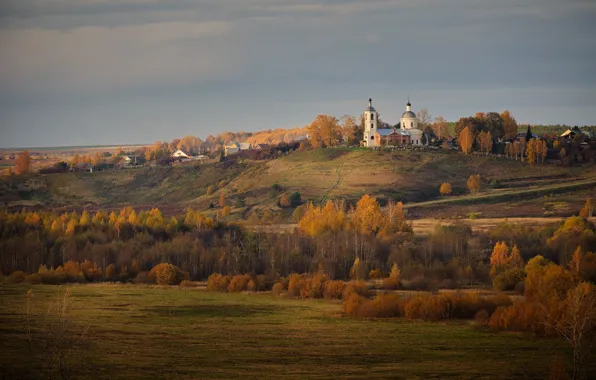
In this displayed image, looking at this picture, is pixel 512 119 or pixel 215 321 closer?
pixel 215 321

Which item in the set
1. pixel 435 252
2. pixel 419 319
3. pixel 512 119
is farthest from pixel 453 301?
pixel 512 119

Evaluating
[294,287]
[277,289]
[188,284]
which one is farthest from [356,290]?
[188,284]

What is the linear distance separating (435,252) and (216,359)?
46.3 metres

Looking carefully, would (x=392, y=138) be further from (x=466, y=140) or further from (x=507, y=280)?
(x=507, y=280)

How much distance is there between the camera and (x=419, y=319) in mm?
74500

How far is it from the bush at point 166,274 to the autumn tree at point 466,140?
7960cm

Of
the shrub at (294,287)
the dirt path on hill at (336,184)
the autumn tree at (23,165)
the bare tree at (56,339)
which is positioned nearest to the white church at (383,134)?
the dirt path on hill at (336,184)

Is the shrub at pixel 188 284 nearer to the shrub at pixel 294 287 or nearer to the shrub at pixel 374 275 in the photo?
the shrub at pixel 294 287

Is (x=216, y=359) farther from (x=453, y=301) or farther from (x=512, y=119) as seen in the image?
(x=512, y=119)

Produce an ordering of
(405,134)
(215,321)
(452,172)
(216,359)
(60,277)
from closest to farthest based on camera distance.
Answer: (216,359), (215,321), (60,277), (452,172), (405,134)

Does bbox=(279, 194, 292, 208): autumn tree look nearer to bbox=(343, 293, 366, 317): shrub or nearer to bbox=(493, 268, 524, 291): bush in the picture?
bbox=(493, 268, 524, 291): bush

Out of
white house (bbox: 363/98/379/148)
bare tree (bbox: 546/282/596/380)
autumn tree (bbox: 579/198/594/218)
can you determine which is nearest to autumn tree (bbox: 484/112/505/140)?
white house (bbox: 363/98/379/148)

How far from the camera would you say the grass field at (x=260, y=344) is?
56688 mm

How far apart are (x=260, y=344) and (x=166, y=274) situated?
3250cm
